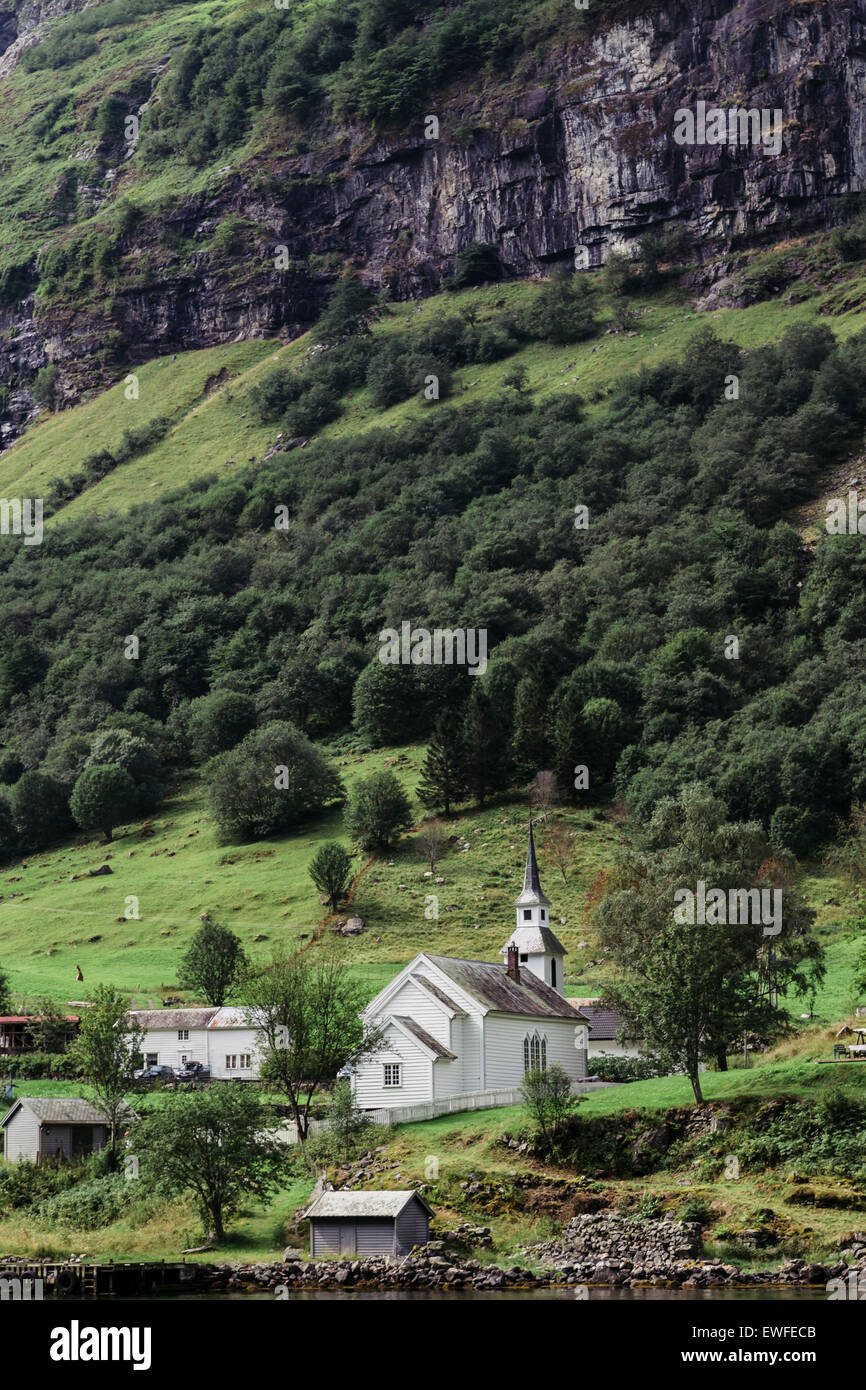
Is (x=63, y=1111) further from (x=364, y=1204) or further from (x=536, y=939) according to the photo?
(x=536, y=939)

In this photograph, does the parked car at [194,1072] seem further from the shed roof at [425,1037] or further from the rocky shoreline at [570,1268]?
the rocky shoreline at [570,1268]

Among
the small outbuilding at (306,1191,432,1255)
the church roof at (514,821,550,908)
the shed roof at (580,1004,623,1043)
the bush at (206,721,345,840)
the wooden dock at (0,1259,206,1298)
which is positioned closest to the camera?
the wooden dock at (0,1259,206,1298)

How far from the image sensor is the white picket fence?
186 feet

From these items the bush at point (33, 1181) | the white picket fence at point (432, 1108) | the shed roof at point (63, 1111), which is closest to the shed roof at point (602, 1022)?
the white picket fence at point (432, 1108)

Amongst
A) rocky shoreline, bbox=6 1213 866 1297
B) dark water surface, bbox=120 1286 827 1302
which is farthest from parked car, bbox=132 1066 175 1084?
dark water surface, bbox=120 1286 827 1302

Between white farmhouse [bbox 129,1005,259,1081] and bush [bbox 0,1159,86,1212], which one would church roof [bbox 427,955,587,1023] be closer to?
white farmhouse [bbox 129,1005,259,1081]

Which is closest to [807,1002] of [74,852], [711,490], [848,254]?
[74,852]

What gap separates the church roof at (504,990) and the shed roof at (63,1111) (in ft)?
43.5

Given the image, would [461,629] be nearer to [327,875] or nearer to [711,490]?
[711,490]

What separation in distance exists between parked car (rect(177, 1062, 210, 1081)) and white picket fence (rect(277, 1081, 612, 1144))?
12.3 meters

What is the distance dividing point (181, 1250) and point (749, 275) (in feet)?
552

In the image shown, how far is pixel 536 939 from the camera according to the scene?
2795 inches

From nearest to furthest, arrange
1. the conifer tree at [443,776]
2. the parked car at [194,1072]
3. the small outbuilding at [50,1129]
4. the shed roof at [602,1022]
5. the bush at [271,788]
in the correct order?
1. the small outbuilding at [50,1129]
2. the shed roof at [602,1022]
3. the parked car at [194,1072]
4. the conifer tree at [443,776]
5. the bush at [271,788]

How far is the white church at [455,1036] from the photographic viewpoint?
199ft
